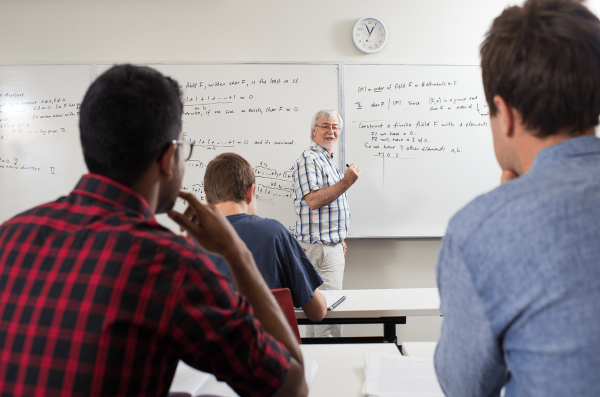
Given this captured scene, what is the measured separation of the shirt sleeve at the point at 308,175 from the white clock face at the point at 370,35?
3.29ft

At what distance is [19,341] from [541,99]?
33.4 inches

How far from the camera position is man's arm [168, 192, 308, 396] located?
760 millimetres

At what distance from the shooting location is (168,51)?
3.11m

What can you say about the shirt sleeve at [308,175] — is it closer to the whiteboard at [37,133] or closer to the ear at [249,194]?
the ear at [249,194]

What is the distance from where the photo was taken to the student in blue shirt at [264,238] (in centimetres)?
151

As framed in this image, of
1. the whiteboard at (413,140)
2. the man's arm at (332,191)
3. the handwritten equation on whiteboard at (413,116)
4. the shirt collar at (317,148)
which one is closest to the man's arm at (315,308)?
the man's arm at (332,191)

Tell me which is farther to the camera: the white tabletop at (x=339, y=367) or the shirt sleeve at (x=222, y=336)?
the white tabletop at (x=339, y=367)

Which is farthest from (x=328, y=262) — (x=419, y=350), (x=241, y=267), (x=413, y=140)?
(x=241, y=267)

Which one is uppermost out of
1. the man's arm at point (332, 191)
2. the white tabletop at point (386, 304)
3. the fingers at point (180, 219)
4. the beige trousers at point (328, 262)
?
the fingers at point (180, 219)

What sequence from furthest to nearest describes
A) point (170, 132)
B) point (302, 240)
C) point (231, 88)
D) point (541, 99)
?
point (231, 88)
point (302, 240)
point (170, 132)
point (541, 99)

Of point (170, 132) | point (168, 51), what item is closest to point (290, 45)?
point (168, 51)

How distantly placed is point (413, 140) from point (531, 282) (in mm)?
2701

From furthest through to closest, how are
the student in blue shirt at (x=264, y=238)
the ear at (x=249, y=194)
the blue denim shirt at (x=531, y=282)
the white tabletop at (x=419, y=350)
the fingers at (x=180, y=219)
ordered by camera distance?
the ear at (x=249, y=194) → the student in blue shirt at (x=264, y=238) → the white tabletop at (x=419, y=350) → the fingers at (x=180, y=219) → the blue denim shirt at (x=531, y=282)

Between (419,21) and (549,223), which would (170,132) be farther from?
(419,21)
